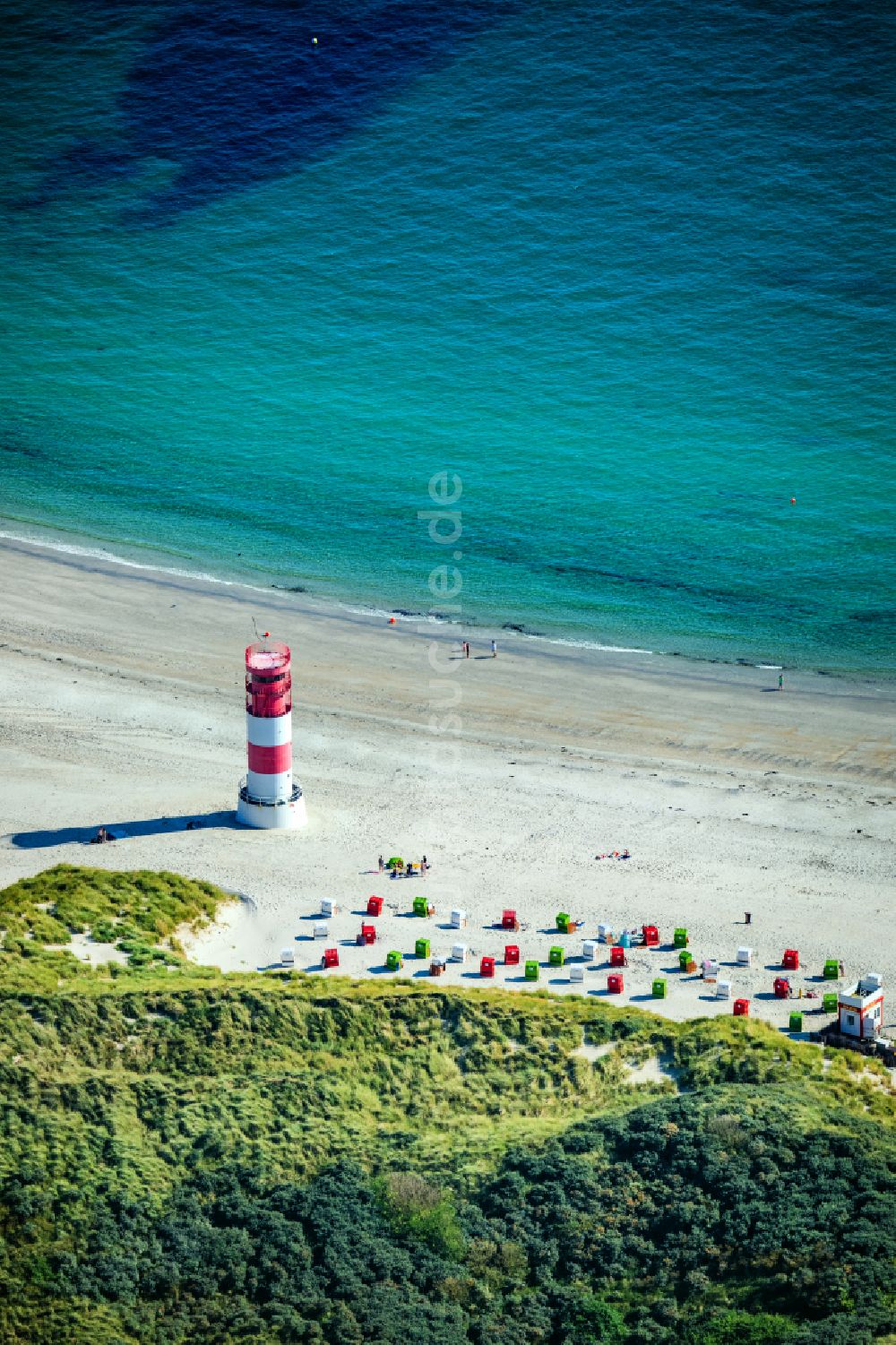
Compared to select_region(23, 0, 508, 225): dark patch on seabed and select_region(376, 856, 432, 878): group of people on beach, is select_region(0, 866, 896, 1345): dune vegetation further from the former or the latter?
select_region(23, 0, 508, 225): dark patch on seabed

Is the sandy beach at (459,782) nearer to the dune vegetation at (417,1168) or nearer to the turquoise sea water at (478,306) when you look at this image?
the dune vegetation at (417,1168)

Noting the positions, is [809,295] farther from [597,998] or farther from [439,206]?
[597,998]

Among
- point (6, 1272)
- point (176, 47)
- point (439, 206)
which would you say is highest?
point (176, 47)

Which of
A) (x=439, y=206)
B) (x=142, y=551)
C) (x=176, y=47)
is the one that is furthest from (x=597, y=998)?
(x=176, y=47)

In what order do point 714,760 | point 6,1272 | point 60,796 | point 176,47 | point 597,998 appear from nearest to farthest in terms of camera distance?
point 6,1272 < point 597,998 < point 60,796 < point 714,760 < point 176,47

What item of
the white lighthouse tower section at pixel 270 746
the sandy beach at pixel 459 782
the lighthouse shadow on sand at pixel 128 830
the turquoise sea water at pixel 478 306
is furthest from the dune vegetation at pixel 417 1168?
the turquoise sea water at pixel 478 306

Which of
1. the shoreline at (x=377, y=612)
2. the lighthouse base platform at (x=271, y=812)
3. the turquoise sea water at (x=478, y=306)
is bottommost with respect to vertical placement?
the lighthouse base platform at (x=271, y=812)

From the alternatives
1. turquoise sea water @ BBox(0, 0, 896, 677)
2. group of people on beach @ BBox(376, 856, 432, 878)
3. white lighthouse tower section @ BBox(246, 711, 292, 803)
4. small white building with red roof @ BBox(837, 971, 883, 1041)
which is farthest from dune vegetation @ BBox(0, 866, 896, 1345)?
turquoise sea water @ BBox(0, 0, 896, 677)
